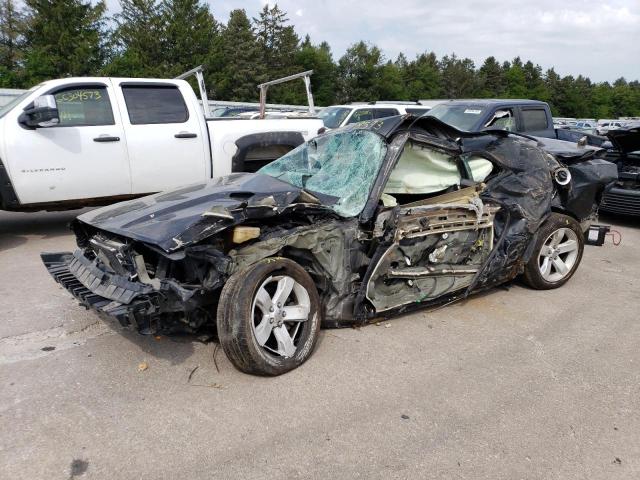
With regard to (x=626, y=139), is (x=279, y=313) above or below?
below

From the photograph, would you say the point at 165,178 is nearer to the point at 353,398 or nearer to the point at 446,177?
the point at 446,177

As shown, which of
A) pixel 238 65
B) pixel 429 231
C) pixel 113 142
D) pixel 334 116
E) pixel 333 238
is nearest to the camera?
pixel 333 238

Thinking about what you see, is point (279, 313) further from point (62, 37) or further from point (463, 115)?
point (62, 37)

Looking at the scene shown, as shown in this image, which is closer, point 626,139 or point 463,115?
point 626,139

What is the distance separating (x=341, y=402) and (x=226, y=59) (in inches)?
2004

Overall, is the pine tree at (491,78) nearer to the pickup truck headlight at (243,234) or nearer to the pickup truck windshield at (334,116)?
the pickup truck windshield at (334,116)

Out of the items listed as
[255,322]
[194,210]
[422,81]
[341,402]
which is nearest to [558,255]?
[341,402]

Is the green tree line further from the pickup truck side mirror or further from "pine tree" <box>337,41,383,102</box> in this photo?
the pickup truck side mirror

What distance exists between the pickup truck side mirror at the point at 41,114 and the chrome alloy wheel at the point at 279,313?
3803mm

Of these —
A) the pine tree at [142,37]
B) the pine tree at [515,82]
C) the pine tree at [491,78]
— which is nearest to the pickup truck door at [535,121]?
the pine tree at [142,37]

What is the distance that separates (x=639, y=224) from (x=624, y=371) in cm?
656

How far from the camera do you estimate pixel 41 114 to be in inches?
230

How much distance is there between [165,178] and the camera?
6.95 meters

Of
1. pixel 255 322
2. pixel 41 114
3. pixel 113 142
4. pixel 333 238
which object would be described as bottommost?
pixel 255 322
